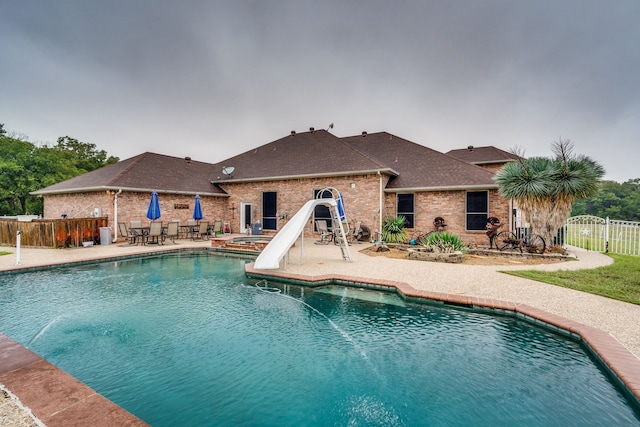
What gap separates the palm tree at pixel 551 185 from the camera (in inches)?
407

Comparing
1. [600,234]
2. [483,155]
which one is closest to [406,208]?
[600,234]

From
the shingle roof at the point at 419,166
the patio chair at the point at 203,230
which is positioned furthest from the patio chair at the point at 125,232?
the shingle roof at the point at 419,166

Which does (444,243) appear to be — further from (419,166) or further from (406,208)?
(419,166)

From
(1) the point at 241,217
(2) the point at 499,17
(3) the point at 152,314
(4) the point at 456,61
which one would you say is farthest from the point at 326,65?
(3) the point at 152,314

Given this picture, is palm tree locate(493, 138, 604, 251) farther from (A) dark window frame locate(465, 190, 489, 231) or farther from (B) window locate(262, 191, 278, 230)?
(B) window locate(262, 191, 278, 230)

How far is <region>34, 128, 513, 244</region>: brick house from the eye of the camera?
13.4 m

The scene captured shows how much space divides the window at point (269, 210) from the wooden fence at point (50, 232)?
27.2 feet

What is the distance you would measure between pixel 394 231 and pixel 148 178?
13455 millimetres

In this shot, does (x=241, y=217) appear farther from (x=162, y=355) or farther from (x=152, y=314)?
(x=162, y=355)

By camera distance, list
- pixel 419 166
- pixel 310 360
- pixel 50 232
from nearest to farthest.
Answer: pixel 310 360 → pixel 50 232 → pixel 419 166

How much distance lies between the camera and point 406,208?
47.3ft

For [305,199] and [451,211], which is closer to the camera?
[451,211]

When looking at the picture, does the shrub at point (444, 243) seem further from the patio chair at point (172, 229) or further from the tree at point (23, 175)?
the tree at point (23, 175)

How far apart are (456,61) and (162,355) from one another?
15644mm
